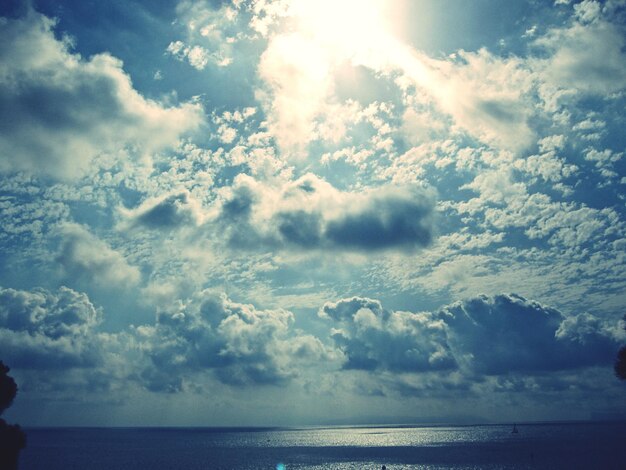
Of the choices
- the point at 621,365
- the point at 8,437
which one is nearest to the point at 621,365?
the point at 621,365

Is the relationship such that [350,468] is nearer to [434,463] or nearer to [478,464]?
[434,463]

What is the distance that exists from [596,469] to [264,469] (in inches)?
3573

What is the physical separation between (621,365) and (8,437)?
296 feet

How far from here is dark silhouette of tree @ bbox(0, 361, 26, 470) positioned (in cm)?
5600

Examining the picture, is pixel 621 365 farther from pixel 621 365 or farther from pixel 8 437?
pixel 8 437

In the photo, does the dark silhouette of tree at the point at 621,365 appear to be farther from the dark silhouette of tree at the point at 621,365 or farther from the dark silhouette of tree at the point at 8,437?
the dark silhouette of tree at the point at 8,437

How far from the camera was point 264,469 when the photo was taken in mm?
134125

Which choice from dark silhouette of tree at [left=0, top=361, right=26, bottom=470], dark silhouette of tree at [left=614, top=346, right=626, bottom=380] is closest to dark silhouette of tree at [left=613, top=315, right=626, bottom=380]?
dark silhouette of tree at [left=614, top=346, right=626, bottom=380]

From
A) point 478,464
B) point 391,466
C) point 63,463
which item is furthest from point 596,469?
point 63,463

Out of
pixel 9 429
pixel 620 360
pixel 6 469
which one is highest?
pixel 620 360

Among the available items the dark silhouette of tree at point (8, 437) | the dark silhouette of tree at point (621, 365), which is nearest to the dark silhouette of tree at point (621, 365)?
the dark silhouette of tree at point (621, 365)

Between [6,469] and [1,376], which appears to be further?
[1,376]

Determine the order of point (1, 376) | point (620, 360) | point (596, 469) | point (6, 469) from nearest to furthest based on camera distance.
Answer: point (6, 469), point (1, 376), point (620, 360), point (596, 469)

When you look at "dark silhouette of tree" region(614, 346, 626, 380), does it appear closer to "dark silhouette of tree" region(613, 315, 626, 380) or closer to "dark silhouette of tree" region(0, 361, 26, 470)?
"dark silhouette of tree" region(613, 315, 626, 380)
